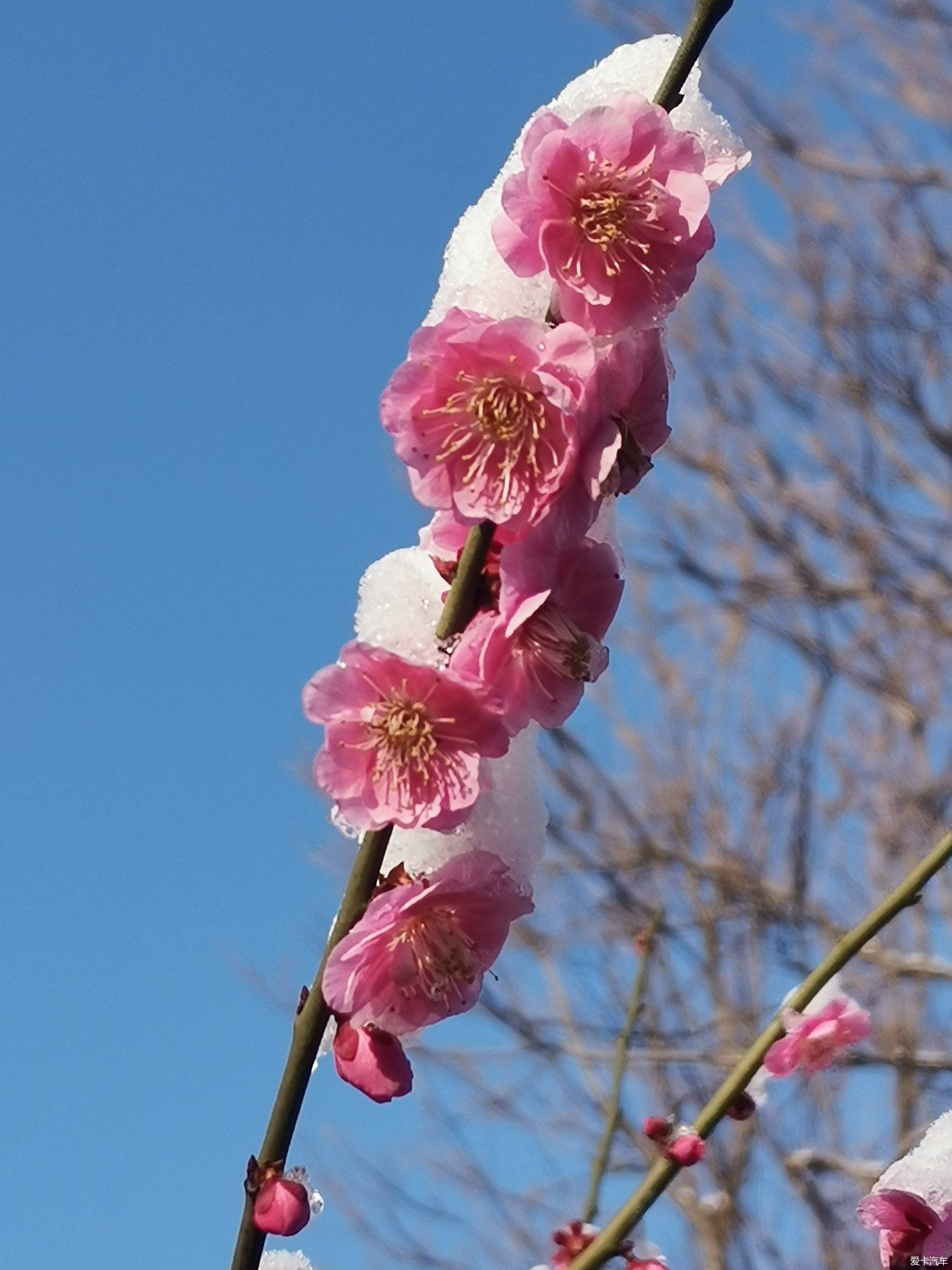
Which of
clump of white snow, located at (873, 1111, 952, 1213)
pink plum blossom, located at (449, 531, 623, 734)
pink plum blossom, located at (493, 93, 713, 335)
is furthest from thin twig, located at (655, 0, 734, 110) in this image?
clump of white snow, located at (873, 1111, 952, 1213)

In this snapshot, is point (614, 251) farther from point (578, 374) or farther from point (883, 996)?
point (883, 996)

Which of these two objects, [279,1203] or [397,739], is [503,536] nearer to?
[397,739]

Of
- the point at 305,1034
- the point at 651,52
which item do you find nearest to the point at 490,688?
the point at 305,1034

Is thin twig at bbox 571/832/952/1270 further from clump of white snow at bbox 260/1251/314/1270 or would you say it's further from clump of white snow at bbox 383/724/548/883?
clump of white snow at bbox 383/724/548/883

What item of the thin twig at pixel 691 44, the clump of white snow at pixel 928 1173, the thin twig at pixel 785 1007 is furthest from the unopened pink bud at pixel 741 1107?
the thin twig at pixel 691 44

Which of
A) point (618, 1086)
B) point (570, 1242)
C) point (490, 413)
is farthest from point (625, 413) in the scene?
point (618, 1086)

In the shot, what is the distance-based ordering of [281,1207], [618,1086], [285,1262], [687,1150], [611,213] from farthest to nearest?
[618,1086], [687,1150], [285,1262], [611,213], [281,1207]

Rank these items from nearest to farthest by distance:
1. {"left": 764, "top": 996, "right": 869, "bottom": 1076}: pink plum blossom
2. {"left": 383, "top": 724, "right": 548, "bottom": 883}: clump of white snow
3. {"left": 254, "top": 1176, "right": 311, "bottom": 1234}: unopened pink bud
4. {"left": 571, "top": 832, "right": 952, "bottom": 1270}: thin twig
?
{"left": 254, "top": 1176, "right": 311, "bottom": 1234}: unopened pink bud < {"left": 383, "top": 724, "right": 548, "bottom": 883}: clump of white snow < {"left": 571, "top": 832, "right": 952, "bottom": 1270}: thin twig < {"left": 764, "top": 996, "right": 869, "bottom": 1076}: pink plum blossom
